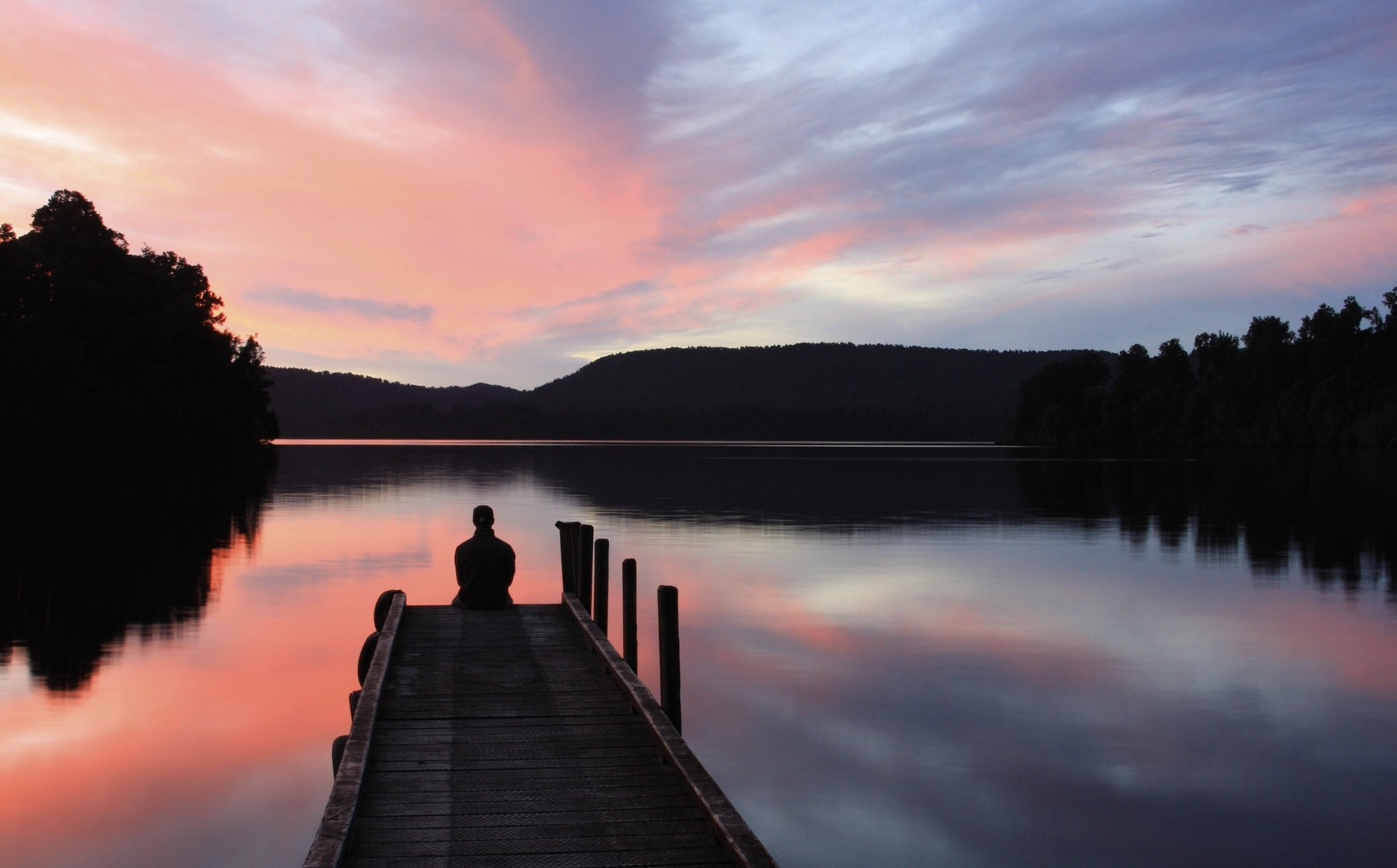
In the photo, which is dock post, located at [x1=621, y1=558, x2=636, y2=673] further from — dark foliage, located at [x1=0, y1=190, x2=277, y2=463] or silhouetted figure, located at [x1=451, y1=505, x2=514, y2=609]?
dark foliage, located at [x1=0, y1=190, x2=277, y2=463]

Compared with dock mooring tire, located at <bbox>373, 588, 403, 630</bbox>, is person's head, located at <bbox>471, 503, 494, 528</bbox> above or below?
above

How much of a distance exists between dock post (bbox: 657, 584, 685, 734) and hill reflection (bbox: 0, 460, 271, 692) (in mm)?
7089

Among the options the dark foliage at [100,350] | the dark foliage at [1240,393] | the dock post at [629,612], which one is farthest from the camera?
the dark foliage at [1240,393]

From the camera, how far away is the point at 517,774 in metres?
7.62

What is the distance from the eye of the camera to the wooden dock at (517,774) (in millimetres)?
6281

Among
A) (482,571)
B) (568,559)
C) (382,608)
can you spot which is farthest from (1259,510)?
(382,608)

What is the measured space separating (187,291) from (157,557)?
62.3 meters

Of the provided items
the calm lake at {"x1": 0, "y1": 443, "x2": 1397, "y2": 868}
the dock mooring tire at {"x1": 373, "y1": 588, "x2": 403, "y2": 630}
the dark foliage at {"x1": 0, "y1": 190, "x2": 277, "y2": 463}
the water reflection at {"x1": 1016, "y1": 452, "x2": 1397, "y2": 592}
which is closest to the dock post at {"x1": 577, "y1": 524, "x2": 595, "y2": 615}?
the calm lake at {"x1": 0, "y1": 443, "x2": 1397, "y2": 868}

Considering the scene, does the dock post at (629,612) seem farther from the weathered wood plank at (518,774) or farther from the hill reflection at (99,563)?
the hill reflection at (99,563)

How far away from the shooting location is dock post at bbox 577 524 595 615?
629 inches

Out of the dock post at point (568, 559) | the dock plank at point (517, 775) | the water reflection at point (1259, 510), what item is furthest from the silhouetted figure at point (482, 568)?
the water reflection at point (1259, 510)

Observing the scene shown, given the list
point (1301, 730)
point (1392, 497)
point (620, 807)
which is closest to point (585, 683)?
point (620, 807)

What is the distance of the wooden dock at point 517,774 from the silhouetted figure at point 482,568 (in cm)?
213

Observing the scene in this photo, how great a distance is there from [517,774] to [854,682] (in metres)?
6.86
